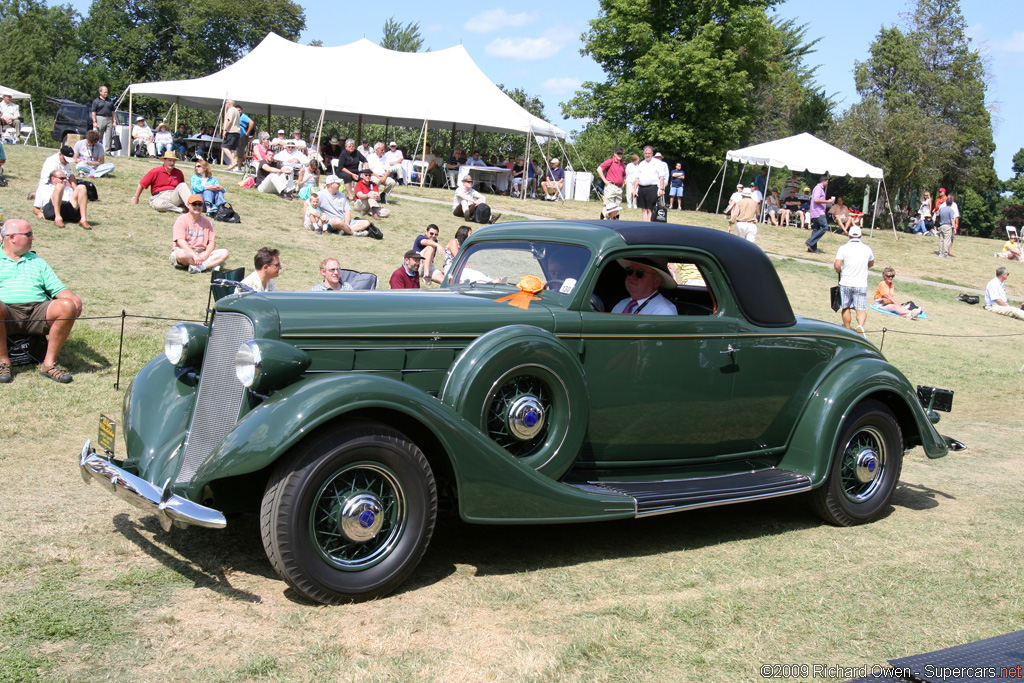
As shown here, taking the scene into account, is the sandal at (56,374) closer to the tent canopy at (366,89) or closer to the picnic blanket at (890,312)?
the picnic blanket at (890,312)

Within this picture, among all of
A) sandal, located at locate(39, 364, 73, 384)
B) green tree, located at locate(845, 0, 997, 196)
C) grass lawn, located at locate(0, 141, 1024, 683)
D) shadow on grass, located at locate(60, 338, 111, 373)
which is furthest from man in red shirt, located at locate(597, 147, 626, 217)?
green tree, located at locate(845, 0, 997, 196)

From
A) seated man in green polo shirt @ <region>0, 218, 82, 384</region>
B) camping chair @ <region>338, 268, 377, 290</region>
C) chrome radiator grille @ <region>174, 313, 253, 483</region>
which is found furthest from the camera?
camping chair @ <region>338, 268, 377, 290</region>

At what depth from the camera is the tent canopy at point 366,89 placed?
22812 mm

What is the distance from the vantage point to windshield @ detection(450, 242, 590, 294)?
5090 mm

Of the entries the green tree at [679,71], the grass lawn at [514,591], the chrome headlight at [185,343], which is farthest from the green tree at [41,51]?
the chrome headlight at [185,343]

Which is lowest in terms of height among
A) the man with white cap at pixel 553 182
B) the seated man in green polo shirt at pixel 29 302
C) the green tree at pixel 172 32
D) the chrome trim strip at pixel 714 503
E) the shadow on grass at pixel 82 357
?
the shadow on grass at pixel 82 357

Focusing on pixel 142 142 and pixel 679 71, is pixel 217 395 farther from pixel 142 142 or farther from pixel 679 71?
pixel 679 71

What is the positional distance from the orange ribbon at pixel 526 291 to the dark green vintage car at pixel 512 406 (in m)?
0.02

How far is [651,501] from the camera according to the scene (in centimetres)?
473

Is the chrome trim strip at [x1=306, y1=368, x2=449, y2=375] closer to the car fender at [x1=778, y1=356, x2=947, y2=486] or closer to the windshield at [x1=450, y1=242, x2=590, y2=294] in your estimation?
the windshield at [x1=450, y1=242, x2=590, y2=294]

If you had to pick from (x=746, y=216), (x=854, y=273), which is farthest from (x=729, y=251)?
(x=746, y=216)

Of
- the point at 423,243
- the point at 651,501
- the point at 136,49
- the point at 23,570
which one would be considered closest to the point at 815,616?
the point at 651,501

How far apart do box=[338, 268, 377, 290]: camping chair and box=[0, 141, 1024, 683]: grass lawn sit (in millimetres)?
2344

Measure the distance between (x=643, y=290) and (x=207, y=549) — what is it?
2.95 metres
